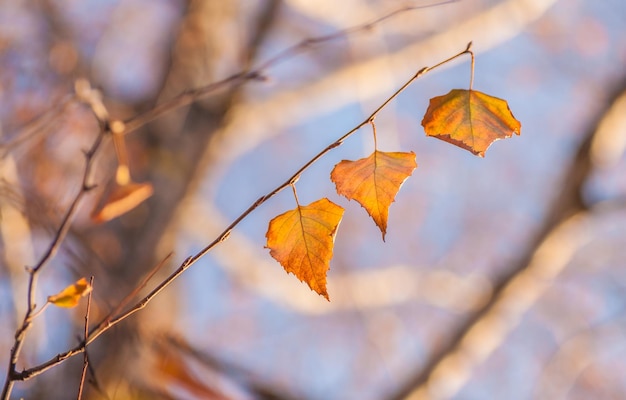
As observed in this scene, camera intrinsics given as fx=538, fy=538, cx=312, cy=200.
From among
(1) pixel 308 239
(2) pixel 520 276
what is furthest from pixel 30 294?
(2) pixel 520 276

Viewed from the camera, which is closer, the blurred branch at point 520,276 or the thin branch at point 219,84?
the thin branch at point 219,84

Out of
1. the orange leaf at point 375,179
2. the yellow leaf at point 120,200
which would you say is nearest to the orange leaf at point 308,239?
the orange leaf at point 375,179

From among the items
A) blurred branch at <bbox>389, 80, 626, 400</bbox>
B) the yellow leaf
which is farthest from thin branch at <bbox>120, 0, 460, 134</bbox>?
blurred branch at <bbox>389, 80, 626, 400</bbox>

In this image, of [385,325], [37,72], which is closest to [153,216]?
[37,72]

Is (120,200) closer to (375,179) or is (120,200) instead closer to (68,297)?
(68,297)

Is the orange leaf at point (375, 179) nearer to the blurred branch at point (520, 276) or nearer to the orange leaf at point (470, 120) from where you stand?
the orange leaf at point (470, 120)

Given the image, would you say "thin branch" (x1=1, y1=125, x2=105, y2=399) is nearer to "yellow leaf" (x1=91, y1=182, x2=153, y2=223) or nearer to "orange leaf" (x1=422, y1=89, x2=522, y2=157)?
"yellow leaf" (x1=91, y1=182, x2=153, y2=223)
